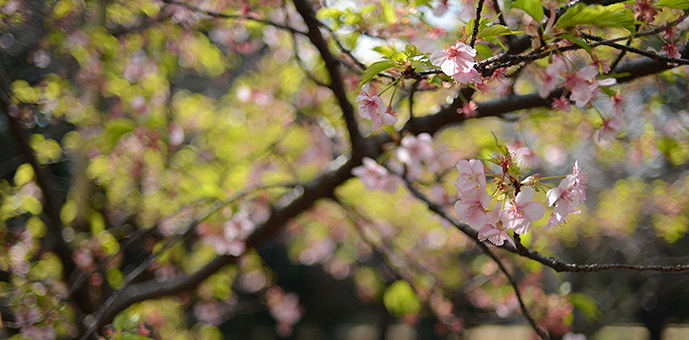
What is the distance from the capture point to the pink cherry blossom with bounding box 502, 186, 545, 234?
0.73 metres

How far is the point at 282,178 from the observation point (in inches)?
121

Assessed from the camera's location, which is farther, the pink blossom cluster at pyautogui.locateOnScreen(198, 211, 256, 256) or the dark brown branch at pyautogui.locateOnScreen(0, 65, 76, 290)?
the pink blossom cluster at pyautogui.locateOnScreen(198, 211, 256, 256)

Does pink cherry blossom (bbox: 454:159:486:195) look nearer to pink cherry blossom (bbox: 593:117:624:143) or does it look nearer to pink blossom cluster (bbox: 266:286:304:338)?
pink cherry blossom (bbox: 593:117:624:143)

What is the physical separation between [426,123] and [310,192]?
738mm

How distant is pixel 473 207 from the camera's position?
0.81m

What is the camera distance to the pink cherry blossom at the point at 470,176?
76 centimetres

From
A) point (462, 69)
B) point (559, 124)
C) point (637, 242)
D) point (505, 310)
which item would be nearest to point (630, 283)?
point (637, 242)

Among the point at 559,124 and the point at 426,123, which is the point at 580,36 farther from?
the point at 559,124

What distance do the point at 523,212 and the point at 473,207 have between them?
103mm

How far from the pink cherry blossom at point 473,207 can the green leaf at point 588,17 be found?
356mm

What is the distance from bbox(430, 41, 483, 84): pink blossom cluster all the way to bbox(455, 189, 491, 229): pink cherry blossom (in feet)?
0.80

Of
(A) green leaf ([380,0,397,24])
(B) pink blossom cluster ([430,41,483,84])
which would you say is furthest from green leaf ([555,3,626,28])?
(A) green leaf ([380,0,397,24])

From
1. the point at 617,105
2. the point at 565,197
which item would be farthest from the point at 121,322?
the point at 617,105

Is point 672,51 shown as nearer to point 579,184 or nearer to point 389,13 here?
point 579,184
